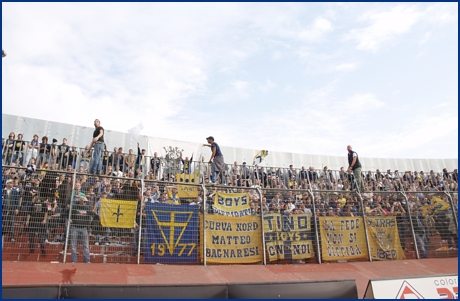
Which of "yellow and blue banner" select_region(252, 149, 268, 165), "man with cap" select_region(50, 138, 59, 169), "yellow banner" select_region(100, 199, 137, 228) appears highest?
"yellow and blue banner" select_region(252, 149, 268, 165)

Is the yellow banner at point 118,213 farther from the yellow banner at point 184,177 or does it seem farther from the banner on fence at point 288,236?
the banner on fence at point 288,236

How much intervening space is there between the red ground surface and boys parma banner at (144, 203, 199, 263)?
27 centimetres

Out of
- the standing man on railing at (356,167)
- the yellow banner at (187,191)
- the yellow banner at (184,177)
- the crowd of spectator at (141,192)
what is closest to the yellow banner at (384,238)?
the crowd of spectator at (141,192)

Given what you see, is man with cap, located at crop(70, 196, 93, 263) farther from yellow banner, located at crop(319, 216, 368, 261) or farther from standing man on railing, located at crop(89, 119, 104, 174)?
yellow banner, located at crop(319, 216, 368, 261)

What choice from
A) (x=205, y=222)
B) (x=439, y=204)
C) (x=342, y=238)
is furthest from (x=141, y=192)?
(x=439, y=204)

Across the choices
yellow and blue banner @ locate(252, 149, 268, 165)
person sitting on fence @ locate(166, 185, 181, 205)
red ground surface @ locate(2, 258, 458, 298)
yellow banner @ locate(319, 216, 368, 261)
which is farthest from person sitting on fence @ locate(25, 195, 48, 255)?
yellow and blue banner @ locate(252, 149, 268, 165)

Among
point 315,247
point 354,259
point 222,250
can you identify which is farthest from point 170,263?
point 354,259

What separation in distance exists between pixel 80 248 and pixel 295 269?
565cm

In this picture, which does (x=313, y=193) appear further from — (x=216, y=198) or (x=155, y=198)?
(x=155, y=198)

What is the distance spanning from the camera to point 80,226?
8172mm

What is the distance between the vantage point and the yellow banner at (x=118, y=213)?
335 inches

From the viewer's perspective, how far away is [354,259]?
33.8 feet

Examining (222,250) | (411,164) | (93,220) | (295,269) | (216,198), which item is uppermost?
(411,164)

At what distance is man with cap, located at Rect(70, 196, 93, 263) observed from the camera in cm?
805
